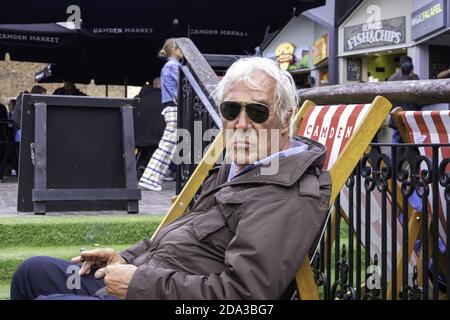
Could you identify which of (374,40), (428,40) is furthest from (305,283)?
(374,40)

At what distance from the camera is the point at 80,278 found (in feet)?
8.43

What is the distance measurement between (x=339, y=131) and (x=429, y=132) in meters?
0.42

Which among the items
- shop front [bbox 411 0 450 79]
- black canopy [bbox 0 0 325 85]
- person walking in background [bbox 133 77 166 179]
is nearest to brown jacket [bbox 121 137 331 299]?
person walking in background [bbox 133 77 166 179]

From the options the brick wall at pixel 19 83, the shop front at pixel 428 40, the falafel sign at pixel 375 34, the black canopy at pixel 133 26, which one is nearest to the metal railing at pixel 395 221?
the black canopy at pixel 133 26

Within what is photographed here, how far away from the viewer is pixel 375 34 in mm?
15922

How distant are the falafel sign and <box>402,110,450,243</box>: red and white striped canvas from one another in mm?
→ 12463

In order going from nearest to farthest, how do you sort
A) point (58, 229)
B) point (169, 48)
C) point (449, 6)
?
point (58, 229), point (169, 48), point (449, 6)

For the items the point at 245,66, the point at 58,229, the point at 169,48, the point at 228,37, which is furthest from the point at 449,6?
the point at 245,66

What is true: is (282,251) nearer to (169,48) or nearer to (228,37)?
(169,48)

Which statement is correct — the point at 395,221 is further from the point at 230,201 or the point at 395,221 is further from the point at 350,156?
the point at 230,201

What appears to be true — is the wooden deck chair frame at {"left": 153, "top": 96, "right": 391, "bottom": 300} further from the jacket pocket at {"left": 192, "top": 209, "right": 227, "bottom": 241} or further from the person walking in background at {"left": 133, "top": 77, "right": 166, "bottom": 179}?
the person walking in background at {"left": 133, "top": 77, "right": 166, "bottom": 179}

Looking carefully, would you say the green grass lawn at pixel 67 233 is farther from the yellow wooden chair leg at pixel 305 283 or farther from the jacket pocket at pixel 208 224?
the yellow wooden chair leg at pixel 305 283

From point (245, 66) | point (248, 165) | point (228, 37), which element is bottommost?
point (248, 165)

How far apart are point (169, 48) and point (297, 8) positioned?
3.39 metres
